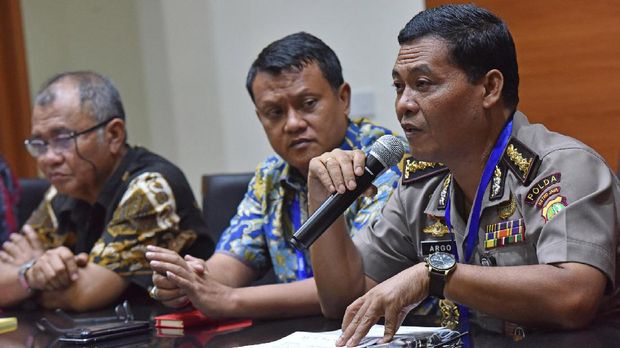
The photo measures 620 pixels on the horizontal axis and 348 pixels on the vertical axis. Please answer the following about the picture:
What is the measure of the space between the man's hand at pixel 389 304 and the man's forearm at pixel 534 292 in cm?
6

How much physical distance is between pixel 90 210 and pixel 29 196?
64 centimetres

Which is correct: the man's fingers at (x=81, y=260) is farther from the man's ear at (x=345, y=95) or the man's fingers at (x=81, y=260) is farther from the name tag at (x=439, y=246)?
the name tag at (x=439, y=246)

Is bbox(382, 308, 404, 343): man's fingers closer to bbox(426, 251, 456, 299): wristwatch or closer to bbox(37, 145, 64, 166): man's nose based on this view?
bbox(426, 251, 456, 299): wristwatch

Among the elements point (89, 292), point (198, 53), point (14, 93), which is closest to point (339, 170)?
point (89, 292)

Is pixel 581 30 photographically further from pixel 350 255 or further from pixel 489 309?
pixel 489 309

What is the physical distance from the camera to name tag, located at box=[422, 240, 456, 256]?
2.04 m

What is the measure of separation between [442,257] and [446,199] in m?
0.30

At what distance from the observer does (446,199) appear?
2057 mm

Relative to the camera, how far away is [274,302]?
2.30m

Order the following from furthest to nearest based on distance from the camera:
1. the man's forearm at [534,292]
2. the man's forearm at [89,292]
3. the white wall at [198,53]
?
the white wall at [198,53], the man's forearm at [89,292], the man's forearm at [534,292]

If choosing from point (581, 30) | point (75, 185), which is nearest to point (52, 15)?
point (75, 185)

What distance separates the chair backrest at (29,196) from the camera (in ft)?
12.5

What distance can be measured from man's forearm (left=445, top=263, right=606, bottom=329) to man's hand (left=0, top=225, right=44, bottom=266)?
1754 millimetres

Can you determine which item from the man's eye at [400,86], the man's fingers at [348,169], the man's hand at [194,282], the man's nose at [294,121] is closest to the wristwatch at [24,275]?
the man's hand at [194,282]
